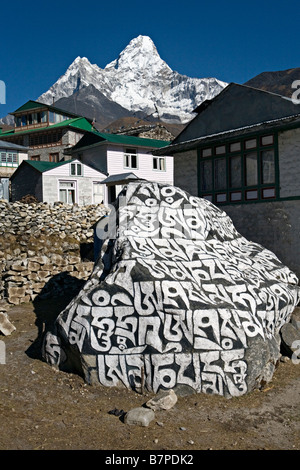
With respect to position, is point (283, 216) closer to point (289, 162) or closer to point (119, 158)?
point (289, 162)

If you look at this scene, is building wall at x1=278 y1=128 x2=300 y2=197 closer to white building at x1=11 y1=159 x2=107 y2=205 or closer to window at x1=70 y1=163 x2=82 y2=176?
white building at x1=11 y1=159 x2=107 y2=205

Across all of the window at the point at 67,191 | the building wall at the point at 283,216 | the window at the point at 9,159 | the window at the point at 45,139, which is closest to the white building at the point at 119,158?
the window at the point at 67,191

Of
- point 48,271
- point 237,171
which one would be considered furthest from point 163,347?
point 237,171

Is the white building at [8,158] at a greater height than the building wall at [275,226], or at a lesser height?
greater

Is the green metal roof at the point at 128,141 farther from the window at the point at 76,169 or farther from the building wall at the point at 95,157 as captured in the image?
the window at the point at 76,169

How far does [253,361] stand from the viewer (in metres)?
6.71

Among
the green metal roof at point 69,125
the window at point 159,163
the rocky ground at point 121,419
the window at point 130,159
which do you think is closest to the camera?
the rocky ground at point 121,419

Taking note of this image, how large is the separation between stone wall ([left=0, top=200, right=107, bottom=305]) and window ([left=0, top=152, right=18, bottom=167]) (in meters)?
18.0

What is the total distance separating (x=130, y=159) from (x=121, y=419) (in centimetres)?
A: 2817

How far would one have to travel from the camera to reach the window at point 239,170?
1338 cm

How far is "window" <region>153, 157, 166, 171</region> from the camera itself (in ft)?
112

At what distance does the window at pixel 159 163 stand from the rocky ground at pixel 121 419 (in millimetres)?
27690

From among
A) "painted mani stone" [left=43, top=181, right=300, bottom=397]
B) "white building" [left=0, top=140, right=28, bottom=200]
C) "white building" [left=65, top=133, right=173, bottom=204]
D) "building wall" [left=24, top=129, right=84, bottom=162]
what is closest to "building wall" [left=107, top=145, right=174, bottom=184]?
"white building" [left=65, top=133, right=173, bottom=204]

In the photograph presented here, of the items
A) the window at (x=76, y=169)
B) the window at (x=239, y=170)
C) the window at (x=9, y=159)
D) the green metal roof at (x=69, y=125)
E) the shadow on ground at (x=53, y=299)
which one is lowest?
the shadow on ground at (x=53, y=299)
